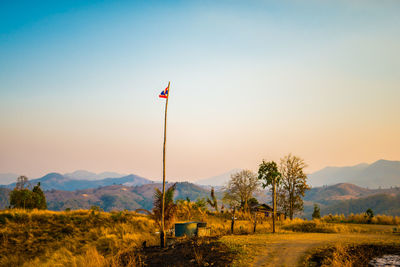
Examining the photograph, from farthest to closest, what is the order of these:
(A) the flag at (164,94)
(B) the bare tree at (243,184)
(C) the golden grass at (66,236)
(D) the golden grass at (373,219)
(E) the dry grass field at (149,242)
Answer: (B) the bare tree at (243,184), (D) the golden grass at (373,219), (C) the golden grass at (66,236), (A) the flag at (164,94), (E) the dry grass field at (149,242)

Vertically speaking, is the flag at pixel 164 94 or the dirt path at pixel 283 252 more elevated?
the flag at pixel 164 94

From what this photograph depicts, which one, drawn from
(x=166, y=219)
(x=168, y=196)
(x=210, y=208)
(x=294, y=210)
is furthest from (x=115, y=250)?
(x=294, y=210)

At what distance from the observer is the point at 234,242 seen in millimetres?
14203

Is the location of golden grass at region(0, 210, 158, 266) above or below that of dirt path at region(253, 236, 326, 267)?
below

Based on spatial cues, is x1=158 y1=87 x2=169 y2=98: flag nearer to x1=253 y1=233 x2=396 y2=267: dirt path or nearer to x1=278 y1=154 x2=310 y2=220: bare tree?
x1=253 y1=233 x2=396 y2=267: dirt path

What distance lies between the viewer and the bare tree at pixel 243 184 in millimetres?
66125

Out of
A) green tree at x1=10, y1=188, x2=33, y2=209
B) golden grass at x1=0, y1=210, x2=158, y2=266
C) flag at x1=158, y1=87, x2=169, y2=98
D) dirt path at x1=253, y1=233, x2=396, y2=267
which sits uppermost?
flag at x1=158, y1=87, x2=169, y2=98

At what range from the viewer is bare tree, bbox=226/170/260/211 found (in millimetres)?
66125

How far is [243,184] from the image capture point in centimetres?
6731

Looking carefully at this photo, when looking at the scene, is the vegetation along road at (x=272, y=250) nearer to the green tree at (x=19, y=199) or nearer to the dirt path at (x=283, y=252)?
the dirt path at (x=283, y=252)

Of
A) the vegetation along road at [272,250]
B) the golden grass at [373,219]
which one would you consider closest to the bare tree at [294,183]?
the golden grass at [373,219]

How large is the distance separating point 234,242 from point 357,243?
5.93 meters

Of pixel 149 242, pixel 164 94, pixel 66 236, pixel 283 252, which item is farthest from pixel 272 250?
pixel 66 236

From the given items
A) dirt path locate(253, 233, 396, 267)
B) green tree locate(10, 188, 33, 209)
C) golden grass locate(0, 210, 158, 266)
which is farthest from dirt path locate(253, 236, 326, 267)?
green tree locate(10, 188, 33, 209)
